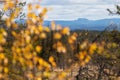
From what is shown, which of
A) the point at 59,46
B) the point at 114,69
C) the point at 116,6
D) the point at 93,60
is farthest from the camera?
the point at 116,6

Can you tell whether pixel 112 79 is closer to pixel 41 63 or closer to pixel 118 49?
pixel 118 49

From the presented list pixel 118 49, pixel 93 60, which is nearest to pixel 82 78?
pixel 93 60

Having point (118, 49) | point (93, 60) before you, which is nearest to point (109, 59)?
point (93, 60)

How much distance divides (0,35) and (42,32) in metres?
0.45

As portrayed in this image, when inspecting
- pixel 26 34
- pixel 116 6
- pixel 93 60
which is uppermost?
pixel 26 34

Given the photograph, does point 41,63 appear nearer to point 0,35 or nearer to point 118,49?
point 0,35

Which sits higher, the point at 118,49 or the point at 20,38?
the point at 20,38

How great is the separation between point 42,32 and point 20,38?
11.5 inches

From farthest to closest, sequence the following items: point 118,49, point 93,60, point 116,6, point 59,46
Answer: point 116,6, point 118,49, point 93,60, point 59,46

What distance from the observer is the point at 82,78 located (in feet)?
71.8

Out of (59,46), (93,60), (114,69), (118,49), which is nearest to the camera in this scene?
(59,46)

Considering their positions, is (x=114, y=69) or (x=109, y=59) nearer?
(x=109, y=59)

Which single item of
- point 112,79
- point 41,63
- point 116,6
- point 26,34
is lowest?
point 116,6

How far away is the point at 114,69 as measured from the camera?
23.2 metres
